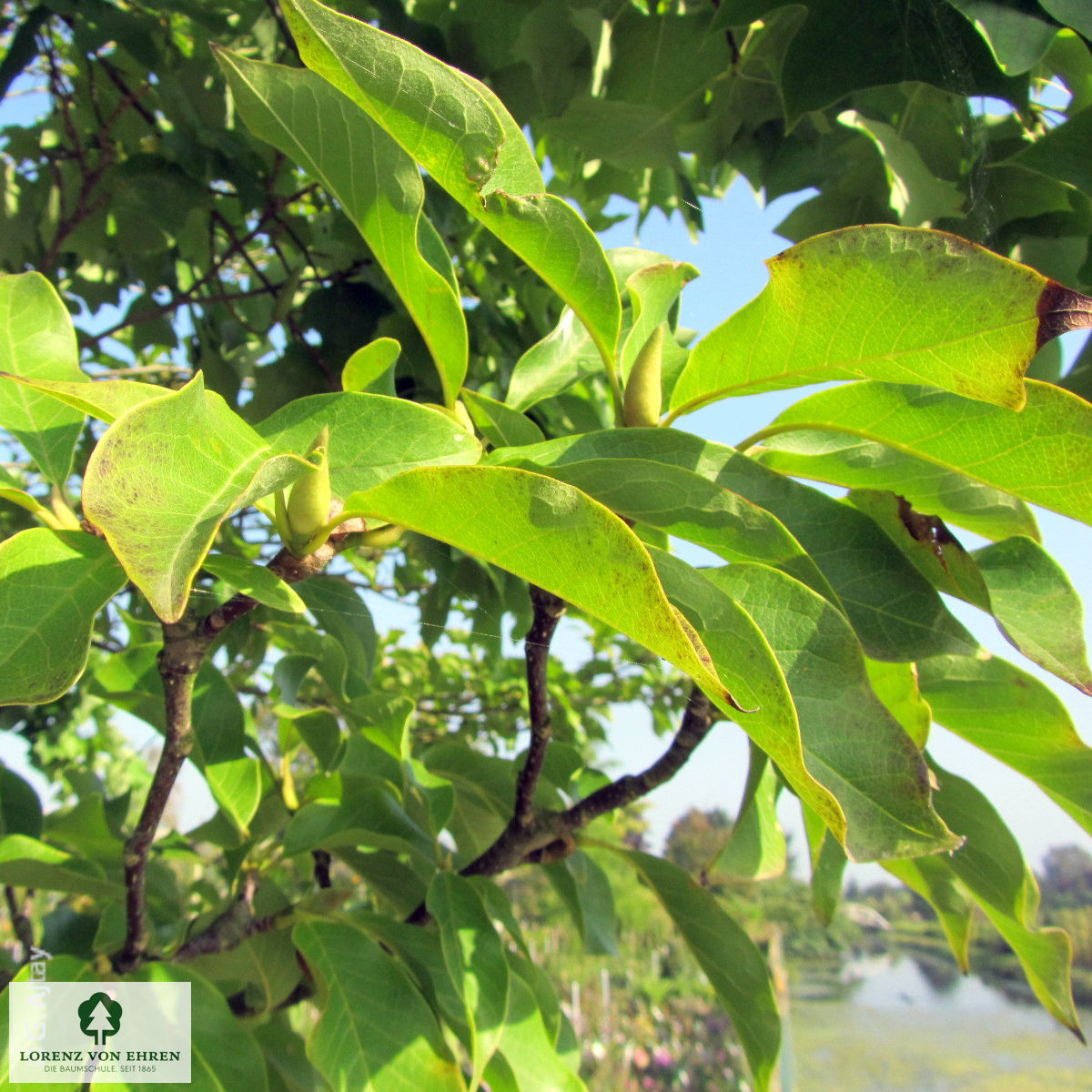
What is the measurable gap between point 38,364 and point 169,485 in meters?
0.24

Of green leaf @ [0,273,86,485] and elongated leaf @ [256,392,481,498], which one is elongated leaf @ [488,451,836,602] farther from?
green leaf @ [0,273,86,485]

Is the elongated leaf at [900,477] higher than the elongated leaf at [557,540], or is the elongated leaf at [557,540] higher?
the elongated leaf at [900,477]

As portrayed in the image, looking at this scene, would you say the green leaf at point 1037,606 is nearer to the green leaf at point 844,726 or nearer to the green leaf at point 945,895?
the green leaf at point 844,726

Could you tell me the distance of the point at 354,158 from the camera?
482 mm

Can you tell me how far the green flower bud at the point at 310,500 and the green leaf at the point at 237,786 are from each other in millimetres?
492

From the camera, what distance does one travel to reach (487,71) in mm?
944

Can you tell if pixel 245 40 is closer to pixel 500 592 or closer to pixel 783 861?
pixel 500 592

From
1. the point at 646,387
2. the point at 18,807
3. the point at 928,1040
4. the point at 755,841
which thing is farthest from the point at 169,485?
the point at 928,1040

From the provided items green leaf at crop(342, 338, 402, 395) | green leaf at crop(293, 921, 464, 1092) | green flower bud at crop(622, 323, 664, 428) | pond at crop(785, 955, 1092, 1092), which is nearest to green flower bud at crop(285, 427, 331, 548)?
A: green leaf at crop(342, 338, 402, 395)

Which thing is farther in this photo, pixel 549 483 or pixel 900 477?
pixel 900 477

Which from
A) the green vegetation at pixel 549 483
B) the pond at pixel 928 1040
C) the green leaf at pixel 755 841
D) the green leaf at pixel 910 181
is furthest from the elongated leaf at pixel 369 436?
the pond at pixel 928 1040

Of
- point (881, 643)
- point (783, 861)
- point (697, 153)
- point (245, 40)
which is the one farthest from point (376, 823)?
point (245, 40)

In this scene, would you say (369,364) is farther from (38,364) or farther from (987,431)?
(987,431)

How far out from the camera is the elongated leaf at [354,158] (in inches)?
18.6
